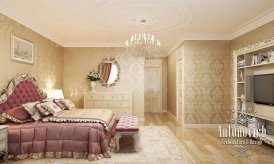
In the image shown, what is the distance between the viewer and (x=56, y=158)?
3.52 meters

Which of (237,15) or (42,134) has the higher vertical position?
(237,15)

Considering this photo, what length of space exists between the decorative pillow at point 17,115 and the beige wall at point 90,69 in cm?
336

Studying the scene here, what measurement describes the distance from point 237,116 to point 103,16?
3.98 m

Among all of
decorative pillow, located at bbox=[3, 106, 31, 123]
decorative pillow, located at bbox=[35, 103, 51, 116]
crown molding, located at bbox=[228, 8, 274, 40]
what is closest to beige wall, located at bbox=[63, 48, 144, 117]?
crown molding, located at bbox=[228, 8, 274, 40]

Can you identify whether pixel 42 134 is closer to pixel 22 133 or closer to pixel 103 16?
pixel 22 133

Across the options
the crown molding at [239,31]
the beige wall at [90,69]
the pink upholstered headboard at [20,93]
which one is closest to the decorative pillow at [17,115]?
the pink upholstered headboard at [20,93]

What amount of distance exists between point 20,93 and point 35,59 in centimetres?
125

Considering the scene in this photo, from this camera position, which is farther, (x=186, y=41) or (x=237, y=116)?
(x=186, y=41)

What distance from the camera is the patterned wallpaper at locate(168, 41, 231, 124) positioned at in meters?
6.11

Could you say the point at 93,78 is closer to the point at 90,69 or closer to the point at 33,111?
the point at 90,69

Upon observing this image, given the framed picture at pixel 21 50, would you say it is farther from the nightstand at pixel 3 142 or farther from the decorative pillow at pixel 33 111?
the nightstand at pixel 3 142

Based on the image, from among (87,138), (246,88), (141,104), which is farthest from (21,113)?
(246,88)

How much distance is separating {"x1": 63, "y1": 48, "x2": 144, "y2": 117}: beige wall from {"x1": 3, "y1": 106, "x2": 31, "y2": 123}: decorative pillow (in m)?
3.36

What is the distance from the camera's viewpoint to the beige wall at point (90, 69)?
719 centimetres
